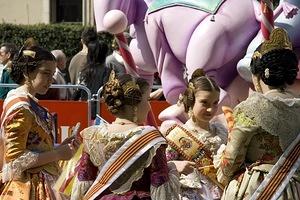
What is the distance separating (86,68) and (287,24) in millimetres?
3753

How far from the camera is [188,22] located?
7484 millimetres

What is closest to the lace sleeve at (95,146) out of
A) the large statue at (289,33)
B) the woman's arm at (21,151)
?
the woman's arm at (21,151)

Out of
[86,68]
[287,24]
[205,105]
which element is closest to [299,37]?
[287,24]

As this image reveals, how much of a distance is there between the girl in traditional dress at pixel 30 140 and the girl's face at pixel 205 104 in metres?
0.83

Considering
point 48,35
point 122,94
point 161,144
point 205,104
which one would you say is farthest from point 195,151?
point 48,35

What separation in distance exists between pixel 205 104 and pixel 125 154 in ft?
3.59

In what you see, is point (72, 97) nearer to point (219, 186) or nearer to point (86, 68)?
point (86, 68)

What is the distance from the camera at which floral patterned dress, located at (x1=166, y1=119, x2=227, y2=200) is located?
5828mm

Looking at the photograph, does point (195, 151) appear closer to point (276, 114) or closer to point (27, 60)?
point (27, 60)

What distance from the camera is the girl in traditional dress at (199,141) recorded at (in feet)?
19.2

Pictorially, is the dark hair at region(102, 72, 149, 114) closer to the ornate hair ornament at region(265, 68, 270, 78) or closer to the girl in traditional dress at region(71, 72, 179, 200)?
the girl in traditional dress at region(71, 72, 179, 200)

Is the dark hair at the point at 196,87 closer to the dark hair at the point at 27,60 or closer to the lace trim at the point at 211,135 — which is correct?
the lace trim at the point at 211,135

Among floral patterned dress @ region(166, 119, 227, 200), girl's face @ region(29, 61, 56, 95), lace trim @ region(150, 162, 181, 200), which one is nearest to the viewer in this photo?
lace trim @ region(150, 162, 181, 200)

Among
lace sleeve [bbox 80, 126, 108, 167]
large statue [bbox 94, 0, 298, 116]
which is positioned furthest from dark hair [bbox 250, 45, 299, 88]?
large statue [bbox 94, 0, 298, 116]
